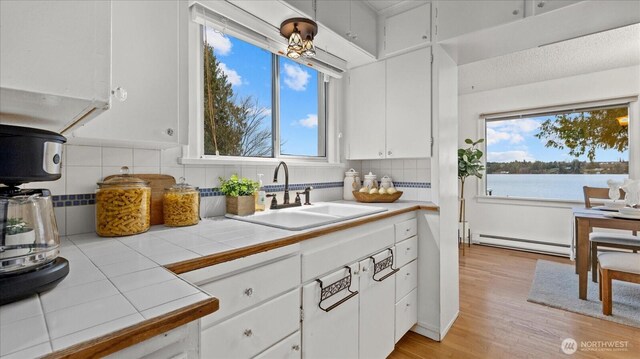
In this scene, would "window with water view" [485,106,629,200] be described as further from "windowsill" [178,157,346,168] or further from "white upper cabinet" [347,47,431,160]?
"windowsill" [178,157,346,168]

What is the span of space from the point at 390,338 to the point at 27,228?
1.87m

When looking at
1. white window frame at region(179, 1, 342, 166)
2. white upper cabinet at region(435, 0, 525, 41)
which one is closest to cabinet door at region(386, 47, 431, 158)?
white upper cabinet at region(435, 0, 525, 41)

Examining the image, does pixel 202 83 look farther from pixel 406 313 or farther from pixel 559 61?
pixel 559 61

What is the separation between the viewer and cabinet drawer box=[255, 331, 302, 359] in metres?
1.05

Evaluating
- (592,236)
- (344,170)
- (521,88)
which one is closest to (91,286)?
(344,170)

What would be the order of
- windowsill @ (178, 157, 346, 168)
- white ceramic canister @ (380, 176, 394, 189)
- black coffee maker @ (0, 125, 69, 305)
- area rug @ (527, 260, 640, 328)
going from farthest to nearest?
white ceramic canister @ (380, 176, 394, 189), area rug @ (527, 260, 640, 328), windowsill @ (178, 157, 346, 168), black coffee maker @ (0, 125, 69, 305)

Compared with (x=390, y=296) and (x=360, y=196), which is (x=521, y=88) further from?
(x=390, y=296)

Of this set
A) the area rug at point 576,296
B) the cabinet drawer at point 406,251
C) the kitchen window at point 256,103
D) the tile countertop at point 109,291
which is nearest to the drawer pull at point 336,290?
the tile countertop at point 109,291

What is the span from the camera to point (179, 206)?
132 centimetres

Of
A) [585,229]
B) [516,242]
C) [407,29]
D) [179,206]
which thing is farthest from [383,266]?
[516,242]

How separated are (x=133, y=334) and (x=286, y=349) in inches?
30.9

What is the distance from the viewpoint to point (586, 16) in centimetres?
165

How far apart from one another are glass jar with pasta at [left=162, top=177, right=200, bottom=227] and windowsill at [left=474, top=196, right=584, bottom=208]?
4.61 meters

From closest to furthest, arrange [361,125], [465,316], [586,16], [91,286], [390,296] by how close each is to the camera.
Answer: [91,286] < [586,16] < [390,296] < [465,316] < [361,125]
